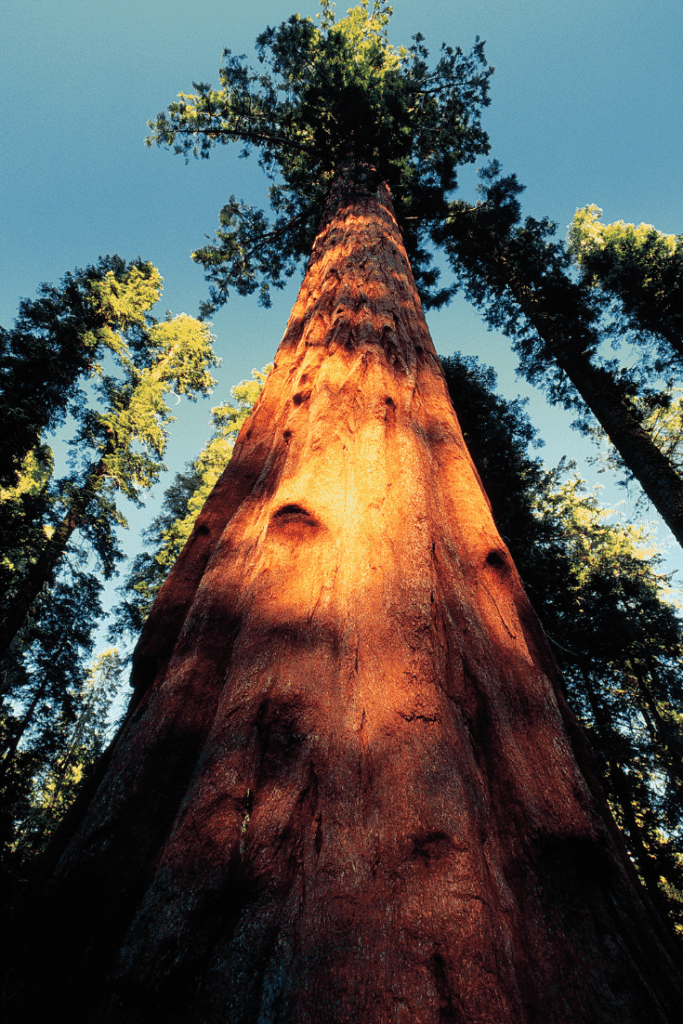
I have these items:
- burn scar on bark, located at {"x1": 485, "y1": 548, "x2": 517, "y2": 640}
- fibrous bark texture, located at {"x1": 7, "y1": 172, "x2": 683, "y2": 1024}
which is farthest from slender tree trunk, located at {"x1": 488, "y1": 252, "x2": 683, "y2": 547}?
fibrous bark texture, located at {"x1": 7, "y1": 172, "x2": 683, "y2": 1024}

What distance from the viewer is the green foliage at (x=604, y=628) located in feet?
Answer: 25.7

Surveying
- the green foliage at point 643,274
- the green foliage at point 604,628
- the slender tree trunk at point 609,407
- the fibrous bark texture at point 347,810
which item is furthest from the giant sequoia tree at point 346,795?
the green foliage at point 643,274

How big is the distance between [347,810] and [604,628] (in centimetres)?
901

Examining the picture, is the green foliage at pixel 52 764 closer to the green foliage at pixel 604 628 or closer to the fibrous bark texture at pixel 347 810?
the fibrous bark texture at pixel 347 810

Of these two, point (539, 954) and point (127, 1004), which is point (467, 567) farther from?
point (127, 1004)

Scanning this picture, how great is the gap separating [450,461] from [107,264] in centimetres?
1656

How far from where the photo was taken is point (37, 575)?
950 cm

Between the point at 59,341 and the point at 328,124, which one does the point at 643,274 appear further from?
the point at 59,341

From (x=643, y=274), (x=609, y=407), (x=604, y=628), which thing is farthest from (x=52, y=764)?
(x=643, y=274)

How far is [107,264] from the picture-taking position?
534 inches

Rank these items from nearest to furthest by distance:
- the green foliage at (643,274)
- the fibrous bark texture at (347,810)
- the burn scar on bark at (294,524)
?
the fibrous bark texture at (347,810)
the burn scar on bark at (294,524)
the green foliage at (643,274)

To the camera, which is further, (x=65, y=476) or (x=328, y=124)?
(x=65, y=476)

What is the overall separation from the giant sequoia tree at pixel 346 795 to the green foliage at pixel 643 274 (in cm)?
1089

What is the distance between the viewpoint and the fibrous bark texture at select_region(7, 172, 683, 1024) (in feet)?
2.45
